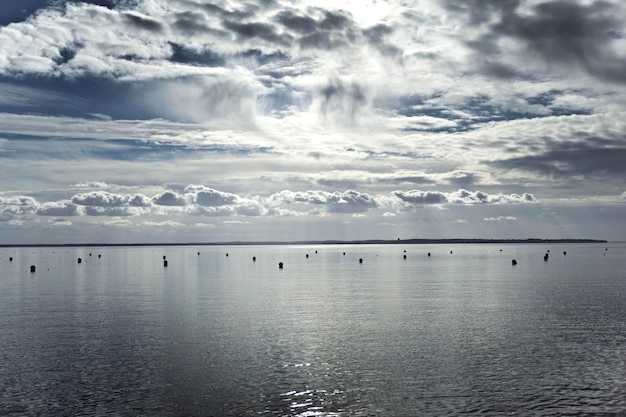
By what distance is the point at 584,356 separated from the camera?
1231 inches

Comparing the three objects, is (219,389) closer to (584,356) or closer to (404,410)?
(404,410)

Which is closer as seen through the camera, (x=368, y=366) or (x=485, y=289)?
(x=368, y=366)

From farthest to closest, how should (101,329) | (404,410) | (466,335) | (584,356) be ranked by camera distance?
(101,329), (466,335), (584,356), (404,410)

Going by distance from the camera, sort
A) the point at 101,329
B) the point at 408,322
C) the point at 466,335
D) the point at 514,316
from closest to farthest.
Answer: the point at 466,335 < the point at 101,329 < the point at 408,322 < the point at 514,316

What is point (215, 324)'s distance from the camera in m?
43.8

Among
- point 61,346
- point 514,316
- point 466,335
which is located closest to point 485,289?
point 514,316

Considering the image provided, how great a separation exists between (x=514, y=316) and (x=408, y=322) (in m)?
9.83

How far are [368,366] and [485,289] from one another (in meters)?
47.4

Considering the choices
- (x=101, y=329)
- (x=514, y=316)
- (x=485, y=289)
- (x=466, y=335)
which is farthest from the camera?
(x=485, y=289)

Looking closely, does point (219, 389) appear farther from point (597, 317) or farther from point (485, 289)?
point (485, 289)

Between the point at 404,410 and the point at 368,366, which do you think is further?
the point at 368,366

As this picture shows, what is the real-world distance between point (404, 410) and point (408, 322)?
22.4 metres

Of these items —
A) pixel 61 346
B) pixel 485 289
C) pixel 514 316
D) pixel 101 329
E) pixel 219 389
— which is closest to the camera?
pixel 219 389

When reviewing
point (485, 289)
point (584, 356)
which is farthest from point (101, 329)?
point (485, 289)
